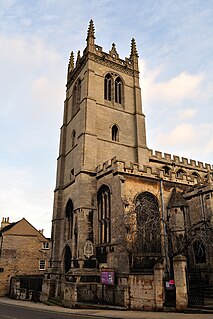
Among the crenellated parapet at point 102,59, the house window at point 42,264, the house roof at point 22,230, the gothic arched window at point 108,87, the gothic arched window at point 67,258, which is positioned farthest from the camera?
the house window at point 42,264

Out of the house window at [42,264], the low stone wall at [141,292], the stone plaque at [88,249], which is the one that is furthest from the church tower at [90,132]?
the house window at [42,264]

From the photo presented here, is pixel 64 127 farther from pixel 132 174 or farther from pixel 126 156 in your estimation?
pixel 132 174

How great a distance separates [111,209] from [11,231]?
65.4ft

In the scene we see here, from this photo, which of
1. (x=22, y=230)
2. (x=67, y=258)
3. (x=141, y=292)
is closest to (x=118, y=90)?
(x=67, y=258)

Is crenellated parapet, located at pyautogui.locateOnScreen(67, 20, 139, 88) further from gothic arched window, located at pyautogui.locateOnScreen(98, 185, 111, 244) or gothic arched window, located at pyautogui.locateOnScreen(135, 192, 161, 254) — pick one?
gothic arched window, located at pyautogui.locateOnScreen(135, 192, 161, 254)

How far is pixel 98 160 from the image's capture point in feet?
83.6

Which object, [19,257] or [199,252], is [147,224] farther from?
[19,257]

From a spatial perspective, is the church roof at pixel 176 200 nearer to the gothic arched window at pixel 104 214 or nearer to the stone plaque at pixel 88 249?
the gothic arched window at pixel 104 214

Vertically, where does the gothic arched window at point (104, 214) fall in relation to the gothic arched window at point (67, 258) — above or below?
above

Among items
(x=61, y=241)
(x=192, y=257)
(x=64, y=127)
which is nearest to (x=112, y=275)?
(x=192, y=257)

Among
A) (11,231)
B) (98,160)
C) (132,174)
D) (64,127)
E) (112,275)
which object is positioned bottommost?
(112,275)

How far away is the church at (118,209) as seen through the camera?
17.0 meters

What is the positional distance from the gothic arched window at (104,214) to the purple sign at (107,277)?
9.06ft

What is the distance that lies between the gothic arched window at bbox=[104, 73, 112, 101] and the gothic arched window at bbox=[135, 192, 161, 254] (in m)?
13.2
